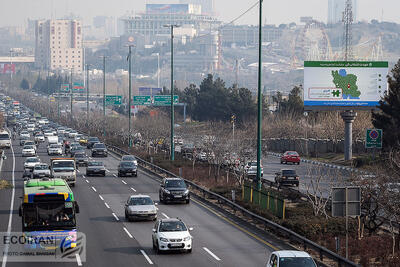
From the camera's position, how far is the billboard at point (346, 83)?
71.6m

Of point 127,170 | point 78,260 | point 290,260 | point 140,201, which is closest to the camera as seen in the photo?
point 290,260

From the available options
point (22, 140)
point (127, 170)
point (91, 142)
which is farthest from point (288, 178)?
point (22, 140)

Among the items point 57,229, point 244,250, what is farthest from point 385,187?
point 57,229

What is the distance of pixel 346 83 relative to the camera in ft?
235

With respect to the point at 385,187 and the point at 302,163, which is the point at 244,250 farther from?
the point at 302,163

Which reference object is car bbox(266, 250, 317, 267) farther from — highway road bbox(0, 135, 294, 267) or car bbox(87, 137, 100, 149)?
car bbox(87, 137, 100, 149)

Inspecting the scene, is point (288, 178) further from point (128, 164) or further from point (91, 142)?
point (91, 142)

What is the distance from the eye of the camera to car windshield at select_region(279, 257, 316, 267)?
21.8 meters

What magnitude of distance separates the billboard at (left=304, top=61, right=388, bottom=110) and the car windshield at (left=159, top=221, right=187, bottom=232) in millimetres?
44142

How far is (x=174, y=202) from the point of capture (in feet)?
148

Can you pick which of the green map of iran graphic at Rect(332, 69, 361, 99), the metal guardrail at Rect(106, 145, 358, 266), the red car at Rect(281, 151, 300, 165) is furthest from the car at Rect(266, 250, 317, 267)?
the red car at Rect(281, 151, 300, 165)

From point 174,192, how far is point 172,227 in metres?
15.3

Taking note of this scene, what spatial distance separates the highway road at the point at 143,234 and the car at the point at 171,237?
321 millimetres

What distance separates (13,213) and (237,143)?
82.5ft
